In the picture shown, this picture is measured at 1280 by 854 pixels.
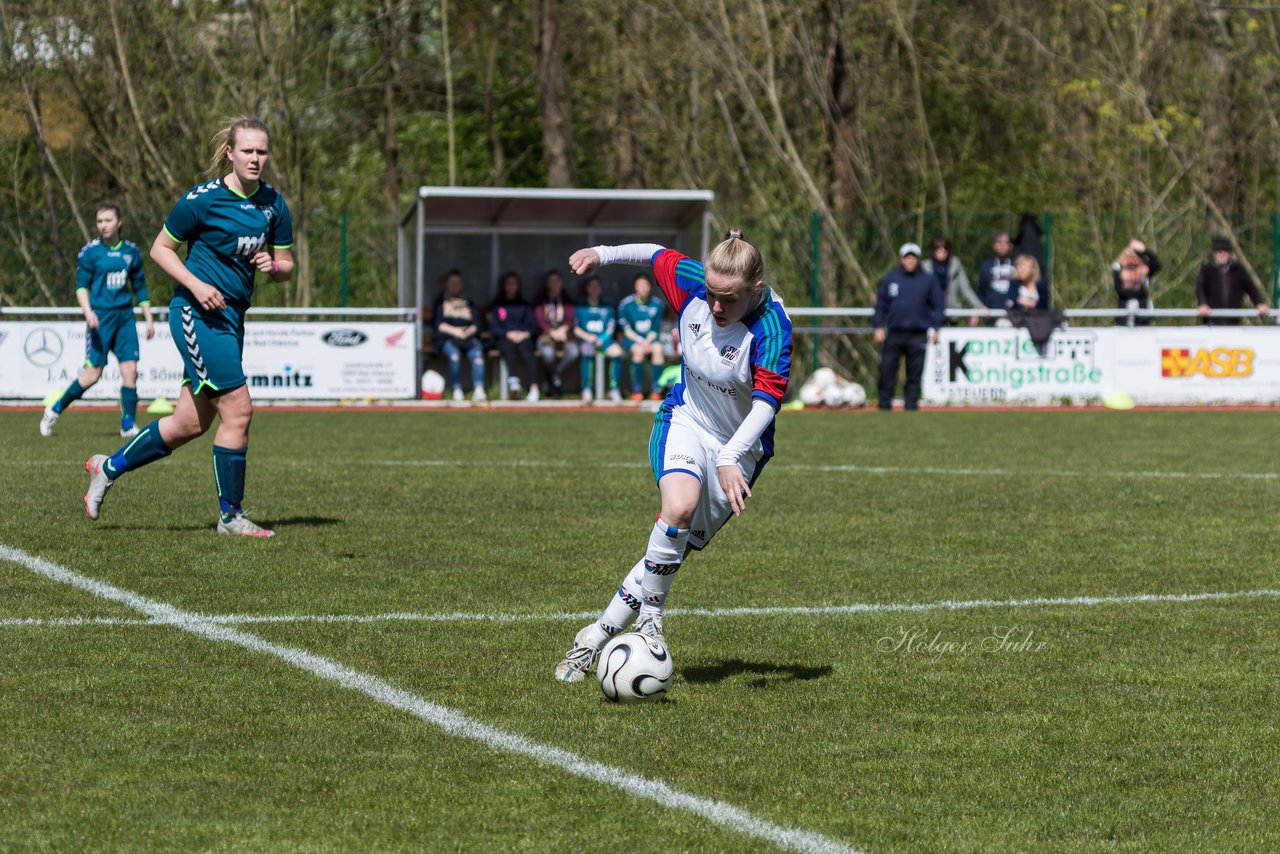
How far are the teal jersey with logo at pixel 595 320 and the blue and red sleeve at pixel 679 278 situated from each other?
1768cm

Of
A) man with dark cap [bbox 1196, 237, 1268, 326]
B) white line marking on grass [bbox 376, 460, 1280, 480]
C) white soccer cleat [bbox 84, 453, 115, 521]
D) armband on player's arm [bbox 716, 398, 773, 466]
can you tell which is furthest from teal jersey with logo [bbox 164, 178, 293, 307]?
man with dark cap [bbox 1196, 237, 1268, 326]

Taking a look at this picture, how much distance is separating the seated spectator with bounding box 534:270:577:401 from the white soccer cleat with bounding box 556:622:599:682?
1808 centimetres

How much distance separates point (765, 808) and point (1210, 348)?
20.6 meters

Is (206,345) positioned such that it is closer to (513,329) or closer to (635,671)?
(635,671)

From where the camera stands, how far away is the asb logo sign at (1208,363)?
23250 millimetres

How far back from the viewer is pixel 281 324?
22422 millimetres

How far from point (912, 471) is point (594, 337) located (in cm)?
1094

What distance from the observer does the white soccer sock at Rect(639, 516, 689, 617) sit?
5.66 m

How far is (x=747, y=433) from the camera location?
5617 mm

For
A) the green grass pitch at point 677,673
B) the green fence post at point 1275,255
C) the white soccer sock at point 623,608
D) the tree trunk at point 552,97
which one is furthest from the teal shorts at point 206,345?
the tree trunk at point 552,97

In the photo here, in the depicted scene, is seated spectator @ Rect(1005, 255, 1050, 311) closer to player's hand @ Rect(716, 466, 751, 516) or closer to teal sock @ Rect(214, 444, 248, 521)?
teal sock @ Rect(214, 444, 248, 521)

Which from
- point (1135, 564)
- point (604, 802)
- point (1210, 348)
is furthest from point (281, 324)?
point (604, 802)

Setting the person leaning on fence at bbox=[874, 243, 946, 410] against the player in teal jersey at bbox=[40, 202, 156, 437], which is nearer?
the player in teal jersey at bbox=[40, 202, 156, 437]

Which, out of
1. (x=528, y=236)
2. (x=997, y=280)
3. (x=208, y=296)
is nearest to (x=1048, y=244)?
(x=997, y=280)
